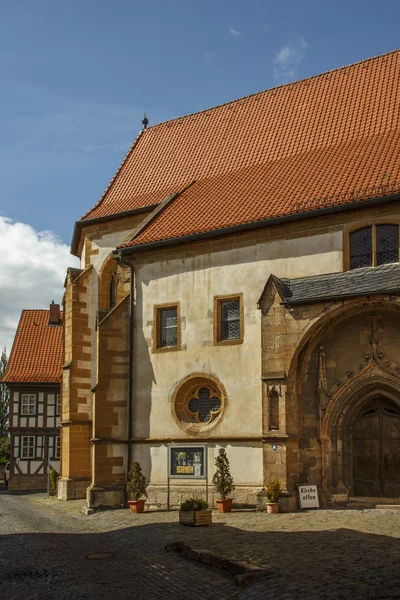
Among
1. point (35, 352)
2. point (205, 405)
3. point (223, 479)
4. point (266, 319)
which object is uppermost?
point (35, 352)

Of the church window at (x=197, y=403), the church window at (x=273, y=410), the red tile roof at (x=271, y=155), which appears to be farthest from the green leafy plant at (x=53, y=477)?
the church window at (x=273, y=410)

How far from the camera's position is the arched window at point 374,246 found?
17.4 metres

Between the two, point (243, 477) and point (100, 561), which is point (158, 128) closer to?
point (243, 477)

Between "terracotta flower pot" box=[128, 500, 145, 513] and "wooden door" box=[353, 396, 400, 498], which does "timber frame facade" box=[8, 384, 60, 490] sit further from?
"wooden door" box=[353, 396, 400, 498]

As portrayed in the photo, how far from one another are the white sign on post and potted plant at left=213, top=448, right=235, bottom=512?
173 cm

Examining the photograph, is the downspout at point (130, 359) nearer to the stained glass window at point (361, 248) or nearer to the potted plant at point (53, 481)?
the stained glass window at point (361, 248)

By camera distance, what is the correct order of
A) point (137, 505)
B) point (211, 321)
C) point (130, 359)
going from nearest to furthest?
point (137, 505) → point (211, 321) → point (130, 359)

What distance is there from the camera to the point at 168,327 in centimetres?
2056

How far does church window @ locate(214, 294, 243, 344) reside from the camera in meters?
19.4

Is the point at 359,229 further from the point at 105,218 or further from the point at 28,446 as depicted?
the point at 28,446

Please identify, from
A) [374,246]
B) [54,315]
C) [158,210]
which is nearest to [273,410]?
[374,246]

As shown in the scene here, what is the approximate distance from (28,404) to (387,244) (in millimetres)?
26465

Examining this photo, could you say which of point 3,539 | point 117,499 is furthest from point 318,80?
point 3,539

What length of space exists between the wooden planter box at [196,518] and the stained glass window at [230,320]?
522cm
